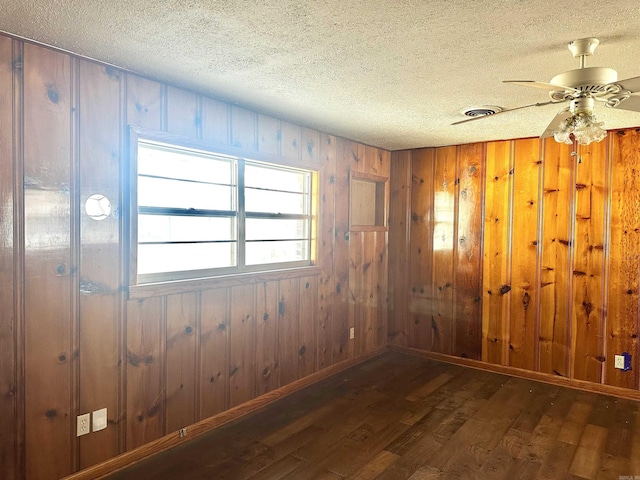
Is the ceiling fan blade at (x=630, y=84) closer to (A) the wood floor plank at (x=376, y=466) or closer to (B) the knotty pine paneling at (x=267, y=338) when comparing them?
(A) the wood floor plank at (x=376, y=466)

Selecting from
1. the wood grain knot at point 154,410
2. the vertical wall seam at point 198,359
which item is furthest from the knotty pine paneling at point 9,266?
the vertical wall seam at point 198,359

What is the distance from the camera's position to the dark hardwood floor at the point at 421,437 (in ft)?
8.59

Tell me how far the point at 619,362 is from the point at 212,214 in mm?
3718

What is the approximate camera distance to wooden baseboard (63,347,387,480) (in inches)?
98.3

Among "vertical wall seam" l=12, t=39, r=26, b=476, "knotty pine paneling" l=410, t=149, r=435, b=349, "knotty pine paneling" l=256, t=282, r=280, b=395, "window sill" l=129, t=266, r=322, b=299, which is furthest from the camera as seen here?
"knotty pine paneling" l=410, t=149, r=435, b=349

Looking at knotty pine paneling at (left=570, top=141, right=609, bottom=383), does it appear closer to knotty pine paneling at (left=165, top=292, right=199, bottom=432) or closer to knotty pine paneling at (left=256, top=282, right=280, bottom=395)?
knotty pine paneling at (left=256, top=282, right=280, bottom=395)

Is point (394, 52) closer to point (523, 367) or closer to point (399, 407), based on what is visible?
point (399, 407)

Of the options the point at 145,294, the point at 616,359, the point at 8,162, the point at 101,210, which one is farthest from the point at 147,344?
the point at 616,359

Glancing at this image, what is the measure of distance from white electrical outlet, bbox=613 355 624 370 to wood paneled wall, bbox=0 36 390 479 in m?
3.08

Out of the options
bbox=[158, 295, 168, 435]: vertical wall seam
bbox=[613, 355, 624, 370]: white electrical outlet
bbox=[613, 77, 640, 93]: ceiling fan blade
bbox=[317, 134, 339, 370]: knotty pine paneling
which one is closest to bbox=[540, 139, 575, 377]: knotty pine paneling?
bbox=[613, 355, 624, 370]: white electrical outlet

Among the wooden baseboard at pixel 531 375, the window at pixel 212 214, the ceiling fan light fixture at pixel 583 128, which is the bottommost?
the wooden baseboard at pixel 531 375

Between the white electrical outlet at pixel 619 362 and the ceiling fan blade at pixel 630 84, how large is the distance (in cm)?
279

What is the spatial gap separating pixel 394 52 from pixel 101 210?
1812 mm

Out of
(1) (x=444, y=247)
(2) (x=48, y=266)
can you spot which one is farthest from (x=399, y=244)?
(2) (x=48, y=266)
